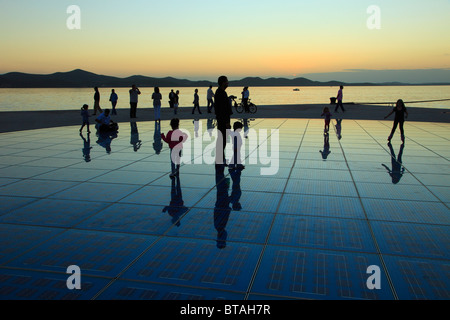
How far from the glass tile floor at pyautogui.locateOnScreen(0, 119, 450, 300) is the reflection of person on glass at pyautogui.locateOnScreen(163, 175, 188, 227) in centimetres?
4

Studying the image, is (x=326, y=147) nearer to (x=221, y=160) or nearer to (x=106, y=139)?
(x=221, y=160)

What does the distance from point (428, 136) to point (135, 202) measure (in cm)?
1312

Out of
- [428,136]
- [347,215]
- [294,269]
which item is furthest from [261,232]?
[428,136]

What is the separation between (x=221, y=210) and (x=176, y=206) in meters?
0.82

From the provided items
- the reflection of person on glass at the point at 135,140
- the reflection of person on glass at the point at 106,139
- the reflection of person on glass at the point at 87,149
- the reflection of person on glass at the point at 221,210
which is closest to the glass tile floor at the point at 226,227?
the reflection of person on glass at the point at 221,210

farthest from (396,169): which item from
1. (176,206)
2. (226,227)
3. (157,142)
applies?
(157,142)

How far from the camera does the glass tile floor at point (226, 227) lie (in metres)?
3.80

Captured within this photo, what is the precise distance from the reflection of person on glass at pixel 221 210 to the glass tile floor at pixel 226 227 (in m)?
0.03

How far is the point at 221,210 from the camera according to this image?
614 centimetres

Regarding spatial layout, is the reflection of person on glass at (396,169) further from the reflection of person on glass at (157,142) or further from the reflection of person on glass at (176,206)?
the reflection of person on glass at (157,142)

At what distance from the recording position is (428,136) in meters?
14.9

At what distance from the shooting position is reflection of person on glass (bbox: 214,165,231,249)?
16.3 ft

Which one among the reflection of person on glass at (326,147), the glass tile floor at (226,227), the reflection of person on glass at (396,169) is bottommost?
the glass tile floor at (226,227)
